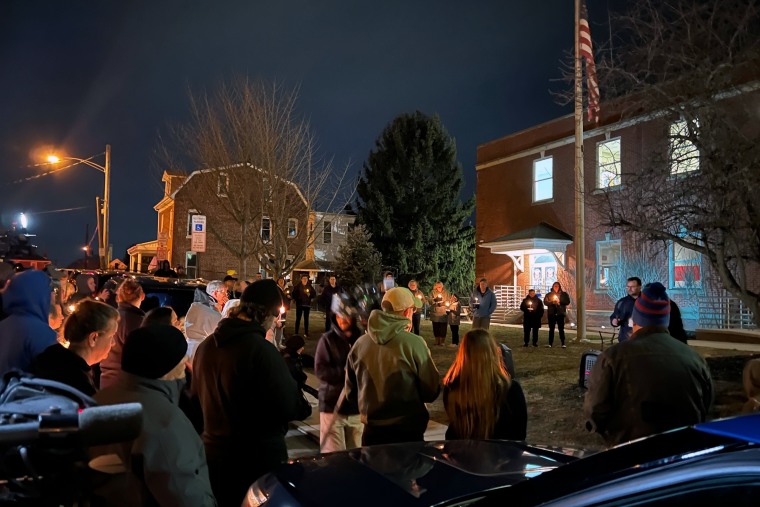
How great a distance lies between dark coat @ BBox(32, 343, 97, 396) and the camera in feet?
10.2

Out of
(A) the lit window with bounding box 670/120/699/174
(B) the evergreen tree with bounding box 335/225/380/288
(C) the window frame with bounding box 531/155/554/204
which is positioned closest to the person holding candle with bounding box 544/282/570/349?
(A) the lit window with bounding box 670/120/699/174

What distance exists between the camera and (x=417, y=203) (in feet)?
106

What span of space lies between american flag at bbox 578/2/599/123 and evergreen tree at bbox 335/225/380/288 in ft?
53.0

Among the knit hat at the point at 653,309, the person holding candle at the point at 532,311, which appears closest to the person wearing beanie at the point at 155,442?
the knit hat at the point at 653,309

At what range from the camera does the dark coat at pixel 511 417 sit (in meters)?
3.72

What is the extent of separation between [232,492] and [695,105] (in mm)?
8144

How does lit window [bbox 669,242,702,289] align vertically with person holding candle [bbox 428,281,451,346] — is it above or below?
above

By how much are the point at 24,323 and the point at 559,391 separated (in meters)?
7.58

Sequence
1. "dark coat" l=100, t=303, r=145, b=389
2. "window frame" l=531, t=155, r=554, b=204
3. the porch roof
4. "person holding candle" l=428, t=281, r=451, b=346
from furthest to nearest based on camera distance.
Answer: "window frame" l=531, t=155, r=554, b=204, the porch roof, "person holding candle" l=428, t=281, r=451, b=346, "dark coat" l=100, t=303, r=145, b=389

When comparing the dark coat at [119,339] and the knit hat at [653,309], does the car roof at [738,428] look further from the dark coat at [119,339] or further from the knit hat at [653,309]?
the dark coat at [119,339]

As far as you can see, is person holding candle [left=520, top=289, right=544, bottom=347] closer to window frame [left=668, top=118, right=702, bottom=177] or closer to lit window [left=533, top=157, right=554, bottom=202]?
window frame [left=668, top=118, right=702, bottom=177]

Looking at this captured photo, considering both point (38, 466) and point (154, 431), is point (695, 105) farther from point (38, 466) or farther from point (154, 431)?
point (38, 466)

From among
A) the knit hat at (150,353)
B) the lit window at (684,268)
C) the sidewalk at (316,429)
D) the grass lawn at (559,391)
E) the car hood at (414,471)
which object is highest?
the lit window at (684,268)

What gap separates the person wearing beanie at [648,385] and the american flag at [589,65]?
7288 mm
